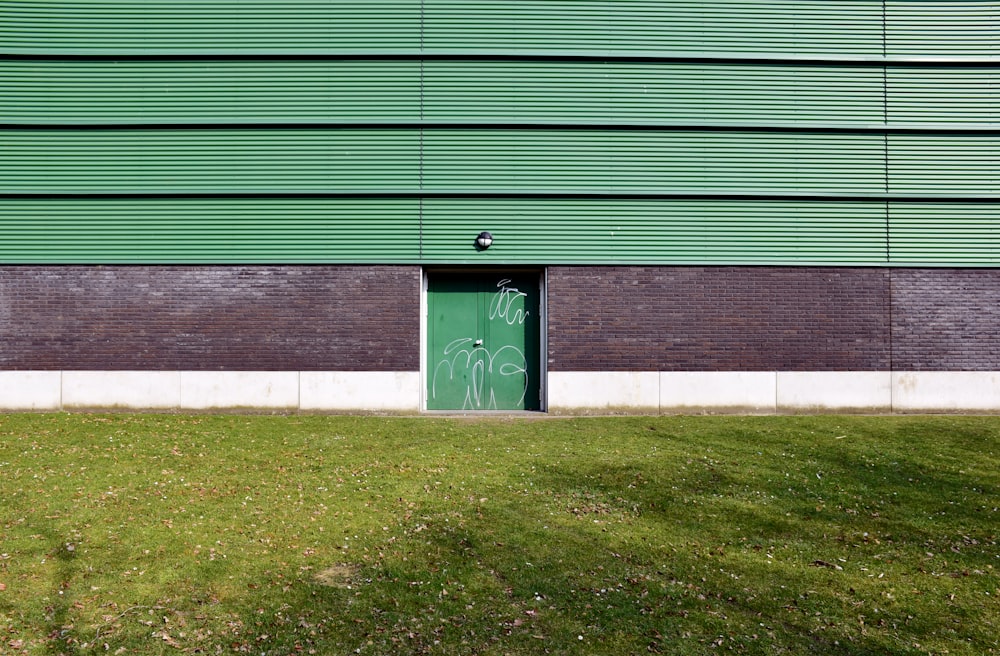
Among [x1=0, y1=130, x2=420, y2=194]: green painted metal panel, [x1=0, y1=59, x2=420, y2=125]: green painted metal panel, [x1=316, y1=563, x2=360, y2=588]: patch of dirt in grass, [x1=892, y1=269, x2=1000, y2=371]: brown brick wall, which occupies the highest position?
[x1=0, y1=59, x2=420, y2=125]: green painted metal panel

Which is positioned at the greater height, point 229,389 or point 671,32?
point 671,32

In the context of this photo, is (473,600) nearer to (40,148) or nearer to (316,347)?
(316,347)

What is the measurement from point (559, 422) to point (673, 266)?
427 centimetres

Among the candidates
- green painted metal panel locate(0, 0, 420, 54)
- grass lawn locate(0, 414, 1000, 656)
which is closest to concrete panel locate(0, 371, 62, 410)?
grass lawn locate(0, 414, 1000, 656)

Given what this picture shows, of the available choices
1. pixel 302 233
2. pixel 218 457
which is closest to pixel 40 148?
pixel 302 233

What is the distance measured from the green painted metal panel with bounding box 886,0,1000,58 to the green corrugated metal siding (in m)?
0.06

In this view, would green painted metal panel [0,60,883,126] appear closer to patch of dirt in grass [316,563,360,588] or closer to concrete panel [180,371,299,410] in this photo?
concrete panel [180,371,299,410]

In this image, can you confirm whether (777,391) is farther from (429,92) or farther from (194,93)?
(194,93)

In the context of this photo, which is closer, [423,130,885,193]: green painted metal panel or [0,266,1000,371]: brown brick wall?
[0,266,1000,371]: brown brick wall

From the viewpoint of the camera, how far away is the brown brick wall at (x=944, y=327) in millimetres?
15383

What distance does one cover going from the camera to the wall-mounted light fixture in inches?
598

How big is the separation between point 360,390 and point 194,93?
24.0 ft

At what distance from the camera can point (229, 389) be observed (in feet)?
49.5

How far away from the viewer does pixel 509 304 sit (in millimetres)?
15852
